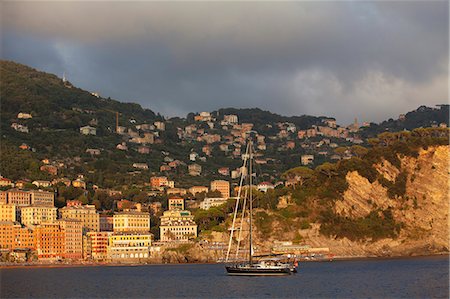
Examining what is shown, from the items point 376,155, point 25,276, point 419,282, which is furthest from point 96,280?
point 376,155

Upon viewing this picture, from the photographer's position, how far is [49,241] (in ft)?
365

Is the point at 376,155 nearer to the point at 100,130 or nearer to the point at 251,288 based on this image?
the point at 251,288

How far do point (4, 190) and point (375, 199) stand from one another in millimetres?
52152

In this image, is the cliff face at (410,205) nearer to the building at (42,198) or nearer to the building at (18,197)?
the building at (42,198)

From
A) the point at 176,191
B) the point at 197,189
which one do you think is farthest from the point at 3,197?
the point at 197,189

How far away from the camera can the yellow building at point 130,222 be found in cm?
12019

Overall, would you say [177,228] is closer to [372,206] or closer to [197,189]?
[372,206]

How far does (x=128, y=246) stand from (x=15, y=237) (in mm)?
14043

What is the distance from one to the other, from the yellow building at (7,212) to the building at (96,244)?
10.7 meters

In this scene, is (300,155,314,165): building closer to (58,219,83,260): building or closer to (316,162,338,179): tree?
(316,162,338,179): tree

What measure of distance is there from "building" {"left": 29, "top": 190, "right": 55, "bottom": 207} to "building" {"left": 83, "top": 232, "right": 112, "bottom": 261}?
1081 centimetres

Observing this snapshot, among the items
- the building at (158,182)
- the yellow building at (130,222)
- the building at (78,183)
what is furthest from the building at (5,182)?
the building at (158,182)

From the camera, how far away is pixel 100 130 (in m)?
185

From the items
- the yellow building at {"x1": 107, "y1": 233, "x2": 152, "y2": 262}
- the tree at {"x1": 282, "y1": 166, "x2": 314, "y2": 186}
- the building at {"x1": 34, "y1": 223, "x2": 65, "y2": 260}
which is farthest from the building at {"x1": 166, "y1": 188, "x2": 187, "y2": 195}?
the building at {"x1": 34, "y1": 223, "x2": 65, "y2": 260}
